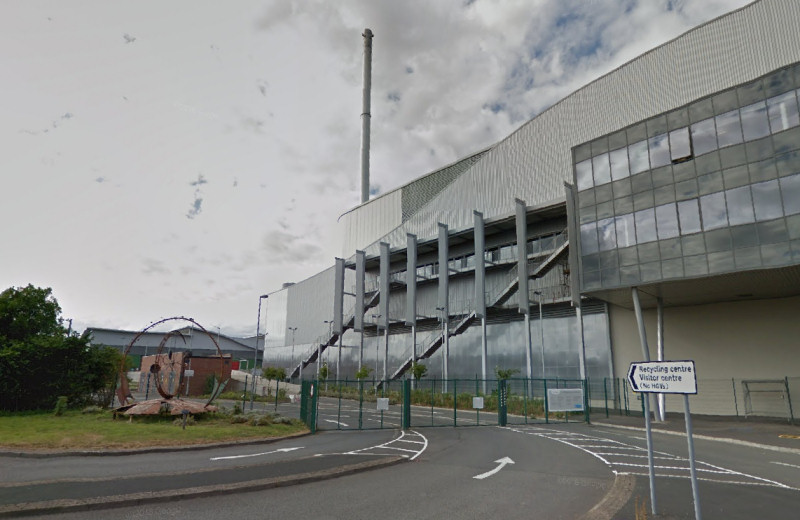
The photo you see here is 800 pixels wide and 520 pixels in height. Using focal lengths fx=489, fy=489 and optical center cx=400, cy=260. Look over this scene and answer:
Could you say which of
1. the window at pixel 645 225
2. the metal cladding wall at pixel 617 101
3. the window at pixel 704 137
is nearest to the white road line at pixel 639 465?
the window at pixel 645 225

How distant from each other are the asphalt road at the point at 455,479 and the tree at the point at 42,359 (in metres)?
13.5

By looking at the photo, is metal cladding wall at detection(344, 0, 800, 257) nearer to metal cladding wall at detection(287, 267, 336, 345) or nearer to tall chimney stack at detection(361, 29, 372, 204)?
metal cladding wall at detection(287, 267, 336, 345)

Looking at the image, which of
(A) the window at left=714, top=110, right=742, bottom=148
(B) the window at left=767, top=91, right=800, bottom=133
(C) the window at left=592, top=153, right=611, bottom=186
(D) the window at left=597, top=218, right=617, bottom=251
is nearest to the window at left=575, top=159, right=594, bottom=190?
(C) the window at left=592, top=153, right=611, bottom=186

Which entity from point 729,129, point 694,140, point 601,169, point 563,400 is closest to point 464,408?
point 563,400

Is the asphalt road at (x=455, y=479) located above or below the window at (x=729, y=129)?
below

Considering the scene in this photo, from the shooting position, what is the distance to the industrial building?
958 inches

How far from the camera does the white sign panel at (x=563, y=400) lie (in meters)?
23.2

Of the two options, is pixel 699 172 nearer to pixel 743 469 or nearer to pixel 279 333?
pixel 743 469

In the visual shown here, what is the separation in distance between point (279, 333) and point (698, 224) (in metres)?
65.7

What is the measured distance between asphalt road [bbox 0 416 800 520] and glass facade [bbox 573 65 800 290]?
11.1 m

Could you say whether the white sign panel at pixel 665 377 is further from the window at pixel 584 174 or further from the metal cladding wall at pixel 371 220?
the metal cladding wall at pixel 371 220

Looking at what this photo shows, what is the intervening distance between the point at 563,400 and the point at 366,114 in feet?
227

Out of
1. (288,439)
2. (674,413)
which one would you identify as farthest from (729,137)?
→ (288,439)

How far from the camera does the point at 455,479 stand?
34.2 feet
